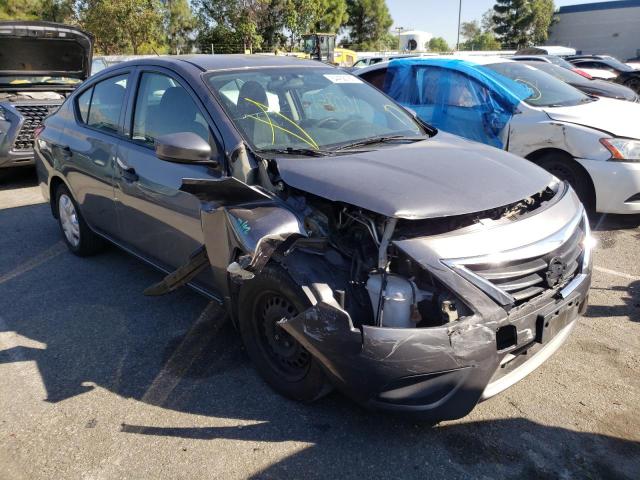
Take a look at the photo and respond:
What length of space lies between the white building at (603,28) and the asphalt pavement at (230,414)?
189 ft

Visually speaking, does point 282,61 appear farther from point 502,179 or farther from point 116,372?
point 116,372

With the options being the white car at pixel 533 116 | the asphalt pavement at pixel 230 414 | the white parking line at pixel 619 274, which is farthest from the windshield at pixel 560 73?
the asphalt pavement at pixel 230 414

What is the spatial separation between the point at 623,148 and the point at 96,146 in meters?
4.75

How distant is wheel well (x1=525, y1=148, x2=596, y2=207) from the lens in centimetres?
530

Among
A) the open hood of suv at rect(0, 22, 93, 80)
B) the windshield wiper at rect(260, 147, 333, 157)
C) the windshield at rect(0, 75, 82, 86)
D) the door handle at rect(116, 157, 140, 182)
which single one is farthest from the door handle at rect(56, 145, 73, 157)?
the windshield at rect(0, 75, 82, 86)

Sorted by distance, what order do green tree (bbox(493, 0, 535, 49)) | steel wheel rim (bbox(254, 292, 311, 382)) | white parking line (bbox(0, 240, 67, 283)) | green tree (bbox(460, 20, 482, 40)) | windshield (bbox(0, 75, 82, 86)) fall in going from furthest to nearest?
green tree (bbox(460, 20, 482, 40)), green tree (bbox(493, 0, 535, 49)), windshield (bbox(0, 75, 82, 86)), white parking line (bbox(0, 240, 67, 283)), steel wheel rim (bbox(254, 292, 311, 382))

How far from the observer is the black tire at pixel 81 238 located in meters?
4.88

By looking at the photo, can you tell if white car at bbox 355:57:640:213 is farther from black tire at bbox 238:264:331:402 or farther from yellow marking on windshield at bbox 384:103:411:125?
black tire at bbox 238:264:331:402

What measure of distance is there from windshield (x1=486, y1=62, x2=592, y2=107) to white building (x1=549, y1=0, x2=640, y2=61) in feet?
173

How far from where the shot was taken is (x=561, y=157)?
18.2 feet

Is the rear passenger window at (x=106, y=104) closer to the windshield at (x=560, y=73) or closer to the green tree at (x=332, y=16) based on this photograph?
the windshield at (x=560, y=73)

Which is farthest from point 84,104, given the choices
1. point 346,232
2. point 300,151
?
point 346,232

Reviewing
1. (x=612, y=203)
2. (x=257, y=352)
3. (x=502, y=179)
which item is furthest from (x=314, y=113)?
(x=612, y=203)

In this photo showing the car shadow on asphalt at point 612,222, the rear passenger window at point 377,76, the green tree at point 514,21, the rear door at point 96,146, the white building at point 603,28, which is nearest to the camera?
the rear door at point 96,146
